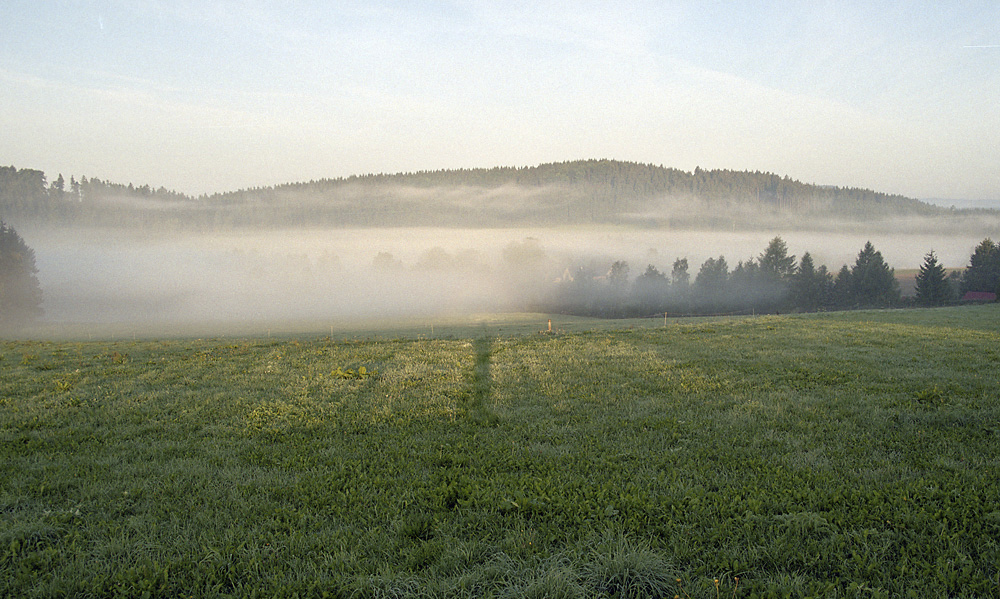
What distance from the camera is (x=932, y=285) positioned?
86875 millimetres

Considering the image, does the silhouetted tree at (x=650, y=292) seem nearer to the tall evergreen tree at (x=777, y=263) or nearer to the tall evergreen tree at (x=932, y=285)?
the tall evergreen tree at (x=777, y=263)

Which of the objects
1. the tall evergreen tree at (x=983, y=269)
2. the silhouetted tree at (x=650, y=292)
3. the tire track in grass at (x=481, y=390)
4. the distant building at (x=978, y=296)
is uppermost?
the tall evergreen tree at (x=983, y=269)

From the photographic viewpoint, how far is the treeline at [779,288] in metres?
91.6

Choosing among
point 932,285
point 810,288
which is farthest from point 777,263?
point 932,285

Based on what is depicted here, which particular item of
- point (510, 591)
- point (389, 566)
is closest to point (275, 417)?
point (389, 566)

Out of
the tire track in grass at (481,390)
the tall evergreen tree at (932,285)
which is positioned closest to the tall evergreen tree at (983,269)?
the tall evergreen tree at (932,285)

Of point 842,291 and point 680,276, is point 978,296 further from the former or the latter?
point 680,276

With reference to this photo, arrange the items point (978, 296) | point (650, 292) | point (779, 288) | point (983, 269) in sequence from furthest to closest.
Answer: point (650, 292)
point (779, 288)
point (983, 269)
point (978, 296)

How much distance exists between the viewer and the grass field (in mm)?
5184

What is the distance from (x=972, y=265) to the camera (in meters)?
96.0

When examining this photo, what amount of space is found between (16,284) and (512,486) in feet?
404

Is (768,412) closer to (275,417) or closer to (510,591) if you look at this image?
(510,591)

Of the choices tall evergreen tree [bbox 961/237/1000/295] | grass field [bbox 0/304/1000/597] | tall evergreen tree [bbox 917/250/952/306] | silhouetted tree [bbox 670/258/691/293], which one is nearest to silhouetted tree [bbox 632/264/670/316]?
silhouetted tree [bbox 670/258/691/293]

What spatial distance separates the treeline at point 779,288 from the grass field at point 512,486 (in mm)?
94017
